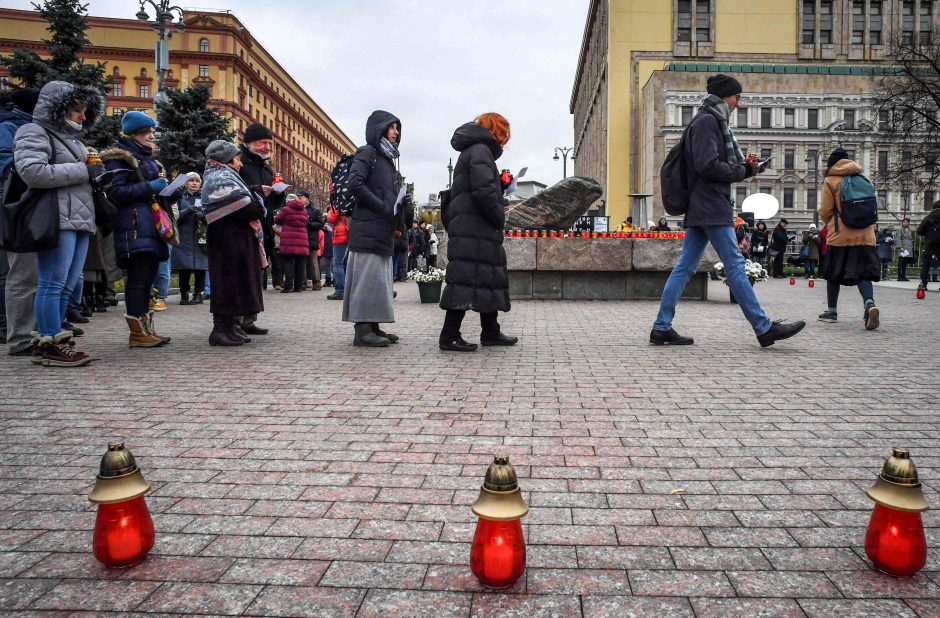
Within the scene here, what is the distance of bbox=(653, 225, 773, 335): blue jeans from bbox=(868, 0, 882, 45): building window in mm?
77570

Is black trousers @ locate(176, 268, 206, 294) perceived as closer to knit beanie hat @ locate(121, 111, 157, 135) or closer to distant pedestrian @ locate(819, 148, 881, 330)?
knit beanie hat @ locate(121, 111, 157, 135)

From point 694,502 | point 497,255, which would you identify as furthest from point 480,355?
point 694,502

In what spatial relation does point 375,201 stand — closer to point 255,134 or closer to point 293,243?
point 255,134

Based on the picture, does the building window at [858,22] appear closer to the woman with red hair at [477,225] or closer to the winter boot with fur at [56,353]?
the woman with red hair at [477,225]

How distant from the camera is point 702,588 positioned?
85.0 inches

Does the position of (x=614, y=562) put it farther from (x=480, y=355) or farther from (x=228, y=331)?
(x=228, y=331)

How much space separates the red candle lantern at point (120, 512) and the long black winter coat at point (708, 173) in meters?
5.79

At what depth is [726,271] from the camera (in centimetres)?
697

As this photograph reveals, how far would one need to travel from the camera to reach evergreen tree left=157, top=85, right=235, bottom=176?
3047cm

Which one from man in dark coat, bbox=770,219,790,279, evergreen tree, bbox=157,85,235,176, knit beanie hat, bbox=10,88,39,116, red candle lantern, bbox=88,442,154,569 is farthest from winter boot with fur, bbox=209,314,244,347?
evergreen tree, bbox=157,85,235,176

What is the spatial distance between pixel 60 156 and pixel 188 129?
87.6 ft

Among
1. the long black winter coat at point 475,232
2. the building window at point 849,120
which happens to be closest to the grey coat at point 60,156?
the long black winter coat at point 475,232

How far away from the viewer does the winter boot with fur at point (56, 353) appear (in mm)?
5957

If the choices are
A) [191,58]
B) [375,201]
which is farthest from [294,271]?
[191,58]
